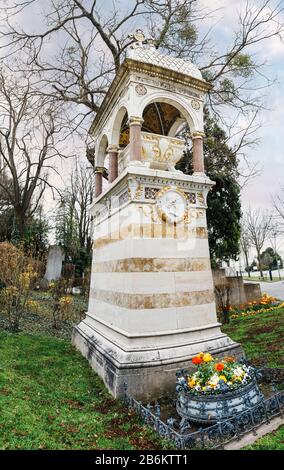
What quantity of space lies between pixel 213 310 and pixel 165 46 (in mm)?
10786

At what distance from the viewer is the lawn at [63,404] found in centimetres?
347

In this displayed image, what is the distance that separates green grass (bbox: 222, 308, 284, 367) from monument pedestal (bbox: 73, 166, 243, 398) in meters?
1.24

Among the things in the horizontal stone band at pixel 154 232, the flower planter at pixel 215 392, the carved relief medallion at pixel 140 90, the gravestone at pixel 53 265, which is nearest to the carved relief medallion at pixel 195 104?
the carved relief medallion at pixel 140 90

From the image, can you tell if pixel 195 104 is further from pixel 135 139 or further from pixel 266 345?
pixel 266 345

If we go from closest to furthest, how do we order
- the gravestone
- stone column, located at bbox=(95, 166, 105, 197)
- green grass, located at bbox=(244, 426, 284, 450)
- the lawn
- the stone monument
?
green grass, located at bbox=(244, 426, 284, 450) → the lawn → the stone monument → stone column, located at bbox=(95, 166, 105, 197) → the gravestone

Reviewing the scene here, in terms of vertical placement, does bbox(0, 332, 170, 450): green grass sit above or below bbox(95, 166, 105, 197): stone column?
below

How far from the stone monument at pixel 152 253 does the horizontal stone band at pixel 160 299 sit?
0.06ft

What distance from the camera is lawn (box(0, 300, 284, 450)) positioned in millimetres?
3471

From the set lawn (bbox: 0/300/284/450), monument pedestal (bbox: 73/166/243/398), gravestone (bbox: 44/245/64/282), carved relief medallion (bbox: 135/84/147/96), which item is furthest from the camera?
gravestone (bbox: 44/245/64/282)

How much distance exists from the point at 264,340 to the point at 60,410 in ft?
19.8

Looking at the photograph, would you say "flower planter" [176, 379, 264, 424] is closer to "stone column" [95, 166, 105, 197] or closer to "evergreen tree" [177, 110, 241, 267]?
"stone column" [95, 166, 105, 197]

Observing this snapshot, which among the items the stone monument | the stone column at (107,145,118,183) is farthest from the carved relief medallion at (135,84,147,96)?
the stone column at (107,145,118,183)

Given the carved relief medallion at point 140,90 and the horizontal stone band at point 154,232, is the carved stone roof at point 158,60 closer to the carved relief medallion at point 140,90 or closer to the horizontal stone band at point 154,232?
the carved relief medallion at point 140,90

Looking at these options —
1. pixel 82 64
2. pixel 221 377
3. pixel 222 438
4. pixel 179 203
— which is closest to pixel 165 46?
pixel 82 64
